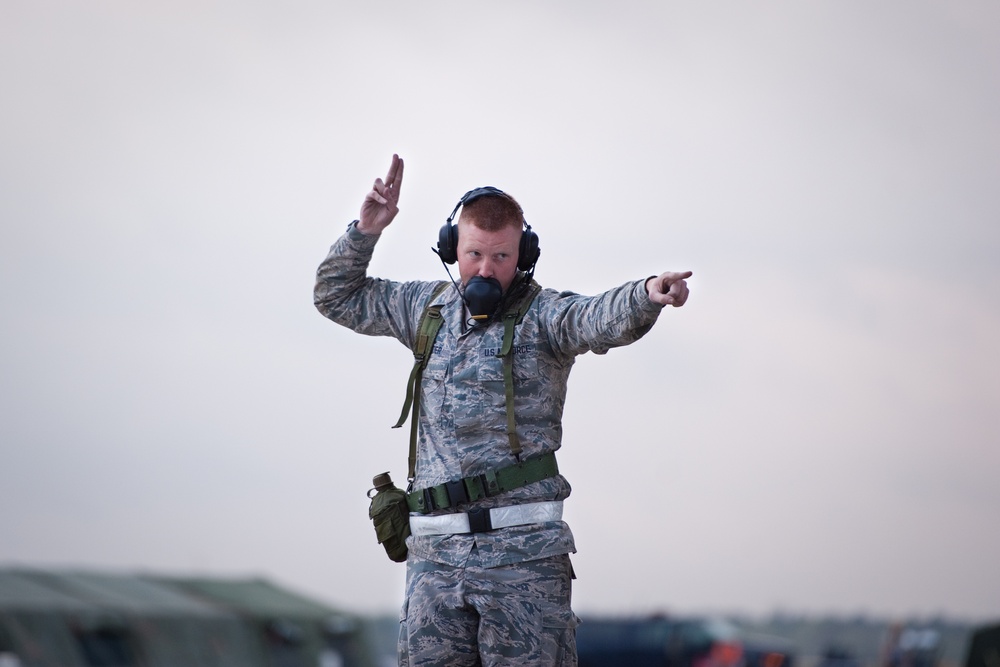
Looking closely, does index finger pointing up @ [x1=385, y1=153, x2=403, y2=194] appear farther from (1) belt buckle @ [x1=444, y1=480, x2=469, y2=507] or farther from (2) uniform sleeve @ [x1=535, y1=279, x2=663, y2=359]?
(1) belt buckle @ [x1=444, y1=480, x2=469, y2=507]

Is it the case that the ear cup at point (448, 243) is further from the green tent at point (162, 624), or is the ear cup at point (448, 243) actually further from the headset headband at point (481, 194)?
the green tent at point (162, 624)

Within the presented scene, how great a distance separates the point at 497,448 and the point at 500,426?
6 centimetres

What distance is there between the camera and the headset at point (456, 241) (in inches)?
127

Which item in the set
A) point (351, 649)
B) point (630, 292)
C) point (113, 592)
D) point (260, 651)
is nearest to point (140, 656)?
point (113, 592)

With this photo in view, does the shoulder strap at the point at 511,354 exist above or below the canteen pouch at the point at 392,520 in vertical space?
above

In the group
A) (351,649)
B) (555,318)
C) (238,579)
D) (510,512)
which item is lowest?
(351,649)

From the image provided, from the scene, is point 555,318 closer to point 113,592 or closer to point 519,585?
point 519,585

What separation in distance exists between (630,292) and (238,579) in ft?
31.4

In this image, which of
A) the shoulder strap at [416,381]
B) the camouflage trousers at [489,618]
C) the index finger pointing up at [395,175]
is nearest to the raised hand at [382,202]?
the index finger pointing up at [395,175]

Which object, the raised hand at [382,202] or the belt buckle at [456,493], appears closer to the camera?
the belt buckle at [456,493]

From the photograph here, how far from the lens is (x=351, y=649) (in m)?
11.6

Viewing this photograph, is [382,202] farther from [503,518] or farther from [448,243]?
[503,518]

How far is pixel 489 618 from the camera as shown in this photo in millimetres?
2949

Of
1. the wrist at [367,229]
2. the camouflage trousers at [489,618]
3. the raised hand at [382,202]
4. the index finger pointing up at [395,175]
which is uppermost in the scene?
the index finger pointing up at [395,175]
